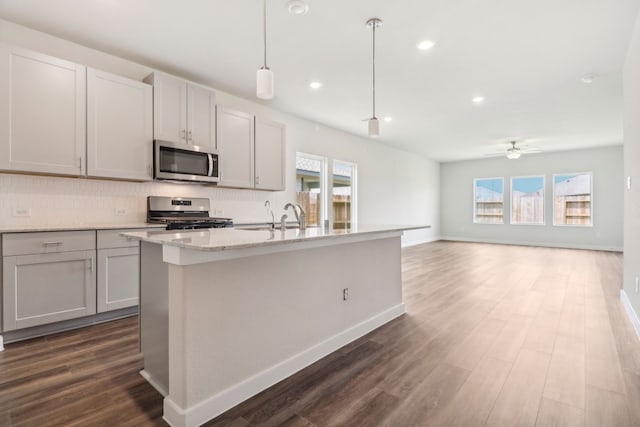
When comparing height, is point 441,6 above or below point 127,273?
above

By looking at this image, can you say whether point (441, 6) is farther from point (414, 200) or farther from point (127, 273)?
point (414, 200)

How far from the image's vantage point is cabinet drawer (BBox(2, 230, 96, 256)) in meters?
2.50

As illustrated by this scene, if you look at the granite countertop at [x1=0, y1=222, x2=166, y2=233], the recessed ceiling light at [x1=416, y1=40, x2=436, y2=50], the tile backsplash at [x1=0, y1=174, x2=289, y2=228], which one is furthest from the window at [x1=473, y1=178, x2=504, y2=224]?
the granite countertop at [x1=0, y1=222, x2=166, y2=233]

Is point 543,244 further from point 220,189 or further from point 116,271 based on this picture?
point 116,271

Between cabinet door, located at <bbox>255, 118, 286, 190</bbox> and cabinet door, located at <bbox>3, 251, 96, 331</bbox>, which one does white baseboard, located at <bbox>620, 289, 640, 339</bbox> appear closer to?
cabinet door, located at <bbox>255, 118, 286, 190</bbox>

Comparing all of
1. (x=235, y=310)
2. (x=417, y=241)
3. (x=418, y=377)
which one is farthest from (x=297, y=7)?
(x=417, y=241)

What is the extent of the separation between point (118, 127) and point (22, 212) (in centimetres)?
111

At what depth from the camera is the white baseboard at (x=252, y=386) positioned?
1598 mm

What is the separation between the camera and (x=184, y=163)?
12.0 feet

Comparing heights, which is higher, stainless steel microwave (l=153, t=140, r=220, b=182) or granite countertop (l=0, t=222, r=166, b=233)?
stainless steel microwave (l=153, t=140, r=220, b=182)

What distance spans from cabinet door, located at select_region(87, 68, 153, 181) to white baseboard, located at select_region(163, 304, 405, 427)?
2392 millimetres

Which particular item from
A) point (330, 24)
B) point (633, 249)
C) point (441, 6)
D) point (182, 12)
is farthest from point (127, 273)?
point (633, 249)

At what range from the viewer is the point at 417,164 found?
948 centimetres

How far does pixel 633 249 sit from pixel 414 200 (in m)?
6.34
